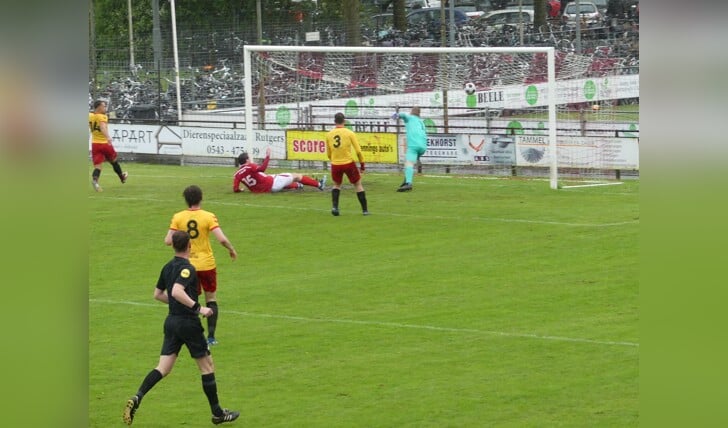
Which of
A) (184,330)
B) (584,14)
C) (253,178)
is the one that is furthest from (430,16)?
(184,330)

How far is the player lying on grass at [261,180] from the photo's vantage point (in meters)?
28.1

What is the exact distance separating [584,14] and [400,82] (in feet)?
72.8

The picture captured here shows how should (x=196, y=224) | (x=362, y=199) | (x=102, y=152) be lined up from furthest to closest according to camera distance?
(x=102, y=152), (x=362, y=199), (x=196, y=224)

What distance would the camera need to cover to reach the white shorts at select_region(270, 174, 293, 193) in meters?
28.4

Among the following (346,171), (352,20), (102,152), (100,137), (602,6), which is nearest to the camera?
(346,171)

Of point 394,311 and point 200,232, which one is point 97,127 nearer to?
point 394,311

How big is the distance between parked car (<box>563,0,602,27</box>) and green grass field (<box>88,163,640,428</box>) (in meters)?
23.6

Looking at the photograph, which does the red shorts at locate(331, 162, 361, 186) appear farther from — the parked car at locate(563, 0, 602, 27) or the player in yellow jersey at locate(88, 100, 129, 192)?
the parked car at locate(563, 0, 602, 27)

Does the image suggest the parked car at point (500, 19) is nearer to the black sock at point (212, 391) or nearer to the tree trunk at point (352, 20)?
the tree trunk at point (352, 20)

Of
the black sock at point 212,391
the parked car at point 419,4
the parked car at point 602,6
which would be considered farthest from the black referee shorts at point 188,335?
the parked car at point 419,4

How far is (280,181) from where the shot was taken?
28.5 metres

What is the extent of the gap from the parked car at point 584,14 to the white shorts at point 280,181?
2403cm

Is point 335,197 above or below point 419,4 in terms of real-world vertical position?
below

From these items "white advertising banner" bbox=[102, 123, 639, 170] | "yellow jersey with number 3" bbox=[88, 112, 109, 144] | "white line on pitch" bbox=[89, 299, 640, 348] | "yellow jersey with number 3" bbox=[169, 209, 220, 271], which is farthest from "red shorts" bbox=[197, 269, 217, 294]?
"white advertising banner" bbox=[102, 123, 639, 170]
